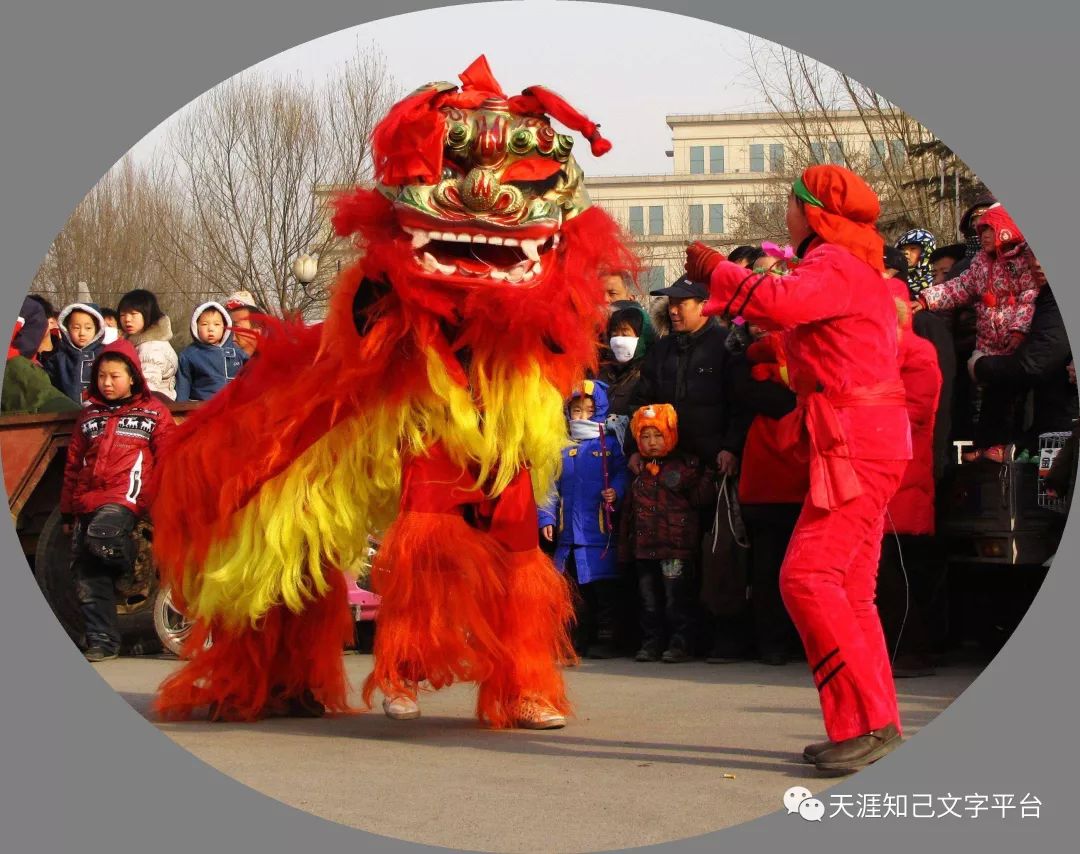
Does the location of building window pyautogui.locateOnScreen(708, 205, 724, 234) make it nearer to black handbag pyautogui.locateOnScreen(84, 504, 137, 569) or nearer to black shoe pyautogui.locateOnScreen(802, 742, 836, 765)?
black handbag pyautogui.locateOnScreen(84, 504, 137, 569)

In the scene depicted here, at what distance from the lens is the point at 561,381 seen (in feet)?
20.3

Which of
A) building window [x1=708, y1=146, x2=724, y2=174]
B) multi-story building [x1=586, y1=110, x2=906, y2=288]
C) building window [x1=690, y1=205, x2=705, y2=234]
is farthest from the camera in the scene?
building window [x1=708, y1=146, x2=724, y2=174]

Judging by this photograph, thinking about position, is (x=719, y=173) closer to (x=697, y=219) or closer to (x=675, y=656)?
(x=697, y=219)

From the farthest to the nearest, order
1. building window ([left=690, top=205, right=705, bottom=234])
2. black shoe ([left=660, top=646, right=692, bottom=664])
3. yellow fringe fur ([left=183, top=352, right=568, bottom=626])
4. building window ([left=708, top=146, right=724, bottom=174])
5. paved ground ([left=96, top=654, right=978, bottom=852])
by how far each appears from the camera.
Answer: building window ([left=708, top=146, right=724, bottom=174]) → building window ([left=690, top=205, right=705, bottom=234]) → black shoe ([left=660, top=646, right=692, bottom=664]) → yellow fringe fur ([left=183, top=352, right=568, bottom=626]) → paved ground ([left=96, top=654, right=978, bottom=852])

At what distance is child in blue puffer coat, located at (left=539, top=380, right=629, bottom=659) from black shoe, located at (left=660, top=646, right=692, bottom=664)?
0.46m

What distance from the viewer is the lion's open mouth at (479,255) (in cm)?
580

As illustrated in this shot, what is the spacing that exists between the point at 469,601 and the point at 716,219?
4063 millimetres

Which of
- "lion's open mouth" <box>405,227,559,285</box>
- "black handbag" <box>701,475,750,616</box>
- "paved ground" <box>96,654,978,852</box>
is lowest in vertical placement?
"paved ground" <box>96,654,978,852</box>

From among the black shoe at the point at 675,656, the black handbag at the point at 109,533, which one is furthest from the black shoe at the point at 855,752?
the black handbag at the point at 109,533

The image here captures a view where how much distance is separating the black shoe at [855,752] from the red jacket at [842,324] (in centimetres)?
94

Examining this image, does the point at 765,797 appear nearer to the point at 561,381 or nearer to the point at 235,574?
the point at 561,381

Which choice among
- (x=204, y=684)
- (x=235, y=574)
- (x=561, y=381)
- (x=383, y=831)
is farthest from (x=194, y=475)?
(x=383, y=831)

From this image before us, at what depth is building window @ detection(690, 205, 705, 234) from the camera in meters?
8.31

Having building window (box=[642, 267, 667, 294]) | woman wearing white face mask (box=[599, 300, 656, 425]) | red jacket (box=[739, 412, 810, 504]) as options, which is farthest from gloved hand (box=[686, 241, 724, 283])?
woman wearing white face mask (box=[599, 300, 656, 425])
